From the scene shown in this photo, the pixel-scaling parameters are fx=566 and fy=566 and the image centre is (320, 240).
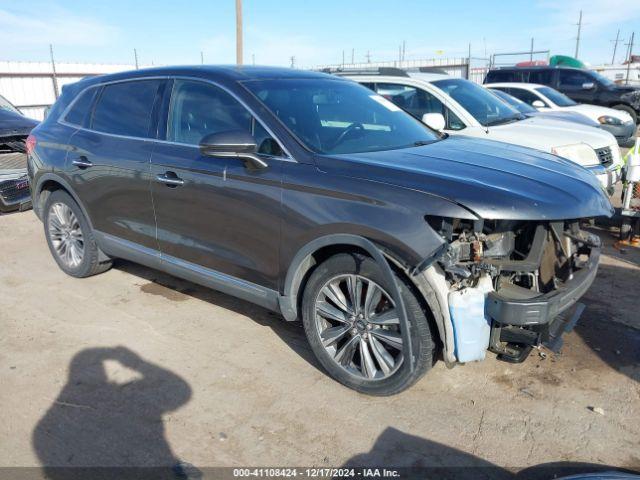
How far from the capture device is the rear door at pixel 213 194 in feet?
11.8

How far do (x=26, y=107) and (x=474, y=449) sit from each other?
1785 centimetres

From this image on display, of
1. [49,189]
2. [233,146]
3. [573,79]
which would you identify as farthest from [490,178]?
[573,79]

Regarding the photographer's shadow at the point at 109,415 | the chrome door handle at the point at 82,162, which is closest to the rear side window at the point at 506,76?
the chrome door handle at the point at 82,162

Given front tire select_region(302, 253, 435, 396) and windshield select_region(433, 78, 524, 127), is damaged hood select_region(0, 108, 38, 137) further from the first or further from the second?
front tire select_region(302, 253, 435, 396)

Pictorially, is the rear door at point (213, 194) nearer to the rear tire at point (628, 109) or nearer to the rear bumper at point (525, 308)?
the rear bumper at point (525, 308)

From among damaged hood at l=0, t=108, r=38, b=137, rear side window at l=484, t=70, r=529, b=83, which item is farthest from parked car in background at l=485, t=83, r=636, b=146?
damaged hood at l=0, t=108, r=38, b=137

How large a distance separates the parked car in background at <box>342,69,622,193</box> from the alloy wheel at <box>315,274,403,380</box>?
10.8 ft

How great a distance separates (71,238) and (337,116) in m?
2.94

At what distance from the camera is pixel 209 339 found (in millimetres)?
4117

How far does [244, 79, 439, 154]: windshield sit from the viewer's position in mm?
3656

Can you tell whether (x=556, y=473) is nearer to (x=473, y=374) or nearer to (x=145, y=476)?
(x=473, y=374)

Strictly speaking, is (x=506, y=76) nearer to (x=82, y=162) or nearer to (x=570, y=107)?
(x=570, y=107)

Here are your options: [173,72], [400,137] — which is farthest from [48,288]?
[400,137]

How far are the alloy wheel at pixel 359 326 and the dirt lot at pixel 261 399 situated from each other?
0.22 m
